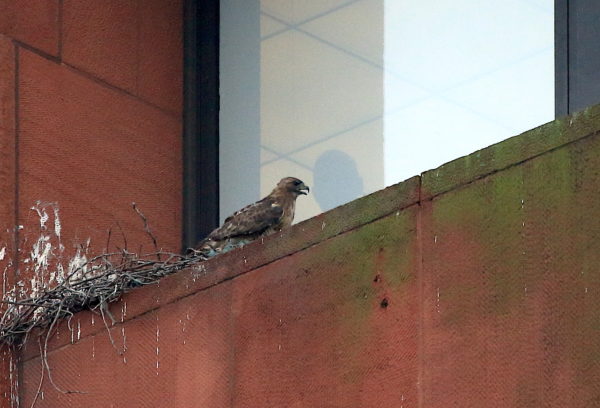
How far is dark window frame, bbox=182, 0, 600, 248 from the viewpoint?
14.0 m

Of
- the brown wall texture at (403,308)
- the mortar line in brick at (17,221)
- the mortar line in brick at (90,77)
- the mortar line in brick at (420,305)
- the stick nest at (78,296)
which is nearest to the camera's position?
the brown wall texture at (403,308)

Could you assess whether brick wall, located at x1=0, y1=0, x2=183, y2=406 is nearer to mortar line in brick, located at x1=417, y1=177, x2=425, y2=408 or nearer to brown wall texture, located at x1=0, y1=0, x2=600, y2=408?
brown wall texture, located at x1=0, y1=0, x2=600, y2=408

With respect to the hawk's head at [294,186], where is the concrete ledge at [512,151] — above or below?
below

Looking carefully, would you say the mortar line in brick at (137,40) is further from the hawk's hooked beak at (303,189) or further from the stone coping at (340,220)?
the stone coping at (340,220)

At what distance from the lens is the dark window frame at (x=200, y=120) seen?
1405cm

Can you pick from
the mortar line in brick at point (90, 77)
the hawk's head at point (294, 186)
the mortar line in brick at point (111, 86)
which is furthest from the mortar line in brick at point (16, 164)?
the hawk's head at point (294, 186)

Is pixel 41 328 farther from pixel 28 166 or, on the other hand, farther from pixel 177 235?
pixel 177 235

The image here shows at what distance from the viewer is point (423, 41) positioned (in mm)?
13367

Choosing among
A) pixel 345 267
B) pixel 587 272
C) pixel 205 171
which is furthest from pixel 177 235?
pixel 587 272

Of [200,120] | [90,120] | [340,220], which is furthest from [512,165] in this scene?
[200,120]

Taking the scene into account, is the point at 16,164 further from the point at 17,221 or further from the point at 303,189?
the point at 303,189

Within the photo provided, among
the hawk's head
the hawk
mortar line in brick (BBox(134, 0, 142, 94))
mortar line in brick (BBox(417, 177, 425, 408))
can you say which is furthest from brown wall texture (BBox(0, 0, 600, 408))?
the hawk's head

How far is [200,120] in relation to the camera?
14289mm

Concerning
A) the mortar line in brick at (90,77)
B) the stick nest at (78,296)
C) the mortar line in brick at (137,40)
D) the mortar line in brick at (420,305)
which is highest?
the mortar line in brick at (137,40)
